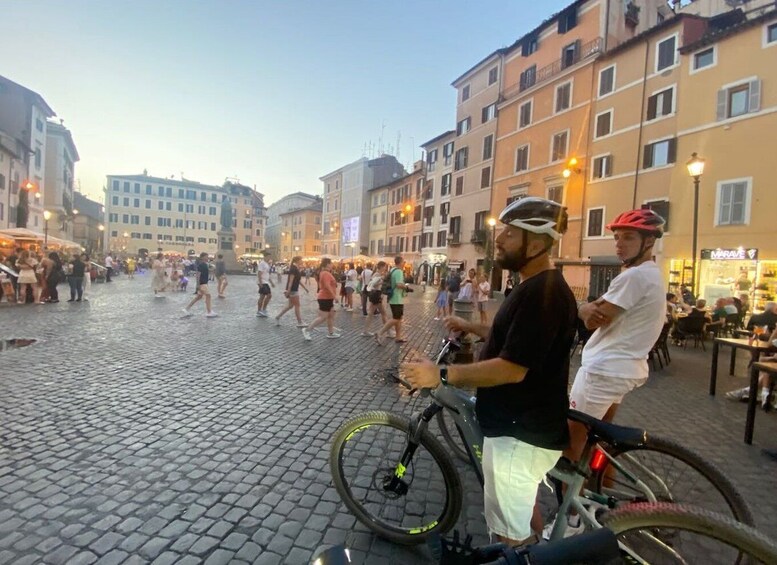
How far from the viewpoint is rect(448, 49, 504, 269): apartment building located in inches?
1455

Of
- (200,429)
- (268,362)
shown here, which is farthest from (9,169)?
(200,429)

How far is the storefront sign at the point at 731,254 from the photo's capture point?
1740cm

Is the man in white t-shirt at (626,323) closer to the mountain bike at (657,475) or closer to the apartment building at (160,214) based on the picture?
the mountain bike at (657,475)

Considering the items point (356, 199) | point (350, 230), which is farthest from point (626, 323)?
point (356, 199)

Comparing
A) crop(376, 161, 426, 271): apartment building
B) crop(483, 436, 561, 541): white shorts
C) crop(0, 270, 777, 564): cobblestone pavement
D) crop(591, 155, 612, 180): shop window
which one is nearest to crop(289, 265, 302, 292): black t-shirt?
crop(0, 270, 777, 564): cobblestone pavement

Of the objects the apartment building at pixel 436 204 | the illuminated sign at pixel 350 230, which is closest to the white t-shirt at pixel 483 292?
the apartment building at pixel 436 204

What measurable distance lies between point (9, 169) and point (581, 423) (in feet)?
161

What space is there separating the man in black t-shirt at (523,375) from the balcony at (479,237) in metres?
34.7

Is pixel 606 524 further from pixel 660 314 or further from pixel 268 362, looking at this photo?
pixel 268 362

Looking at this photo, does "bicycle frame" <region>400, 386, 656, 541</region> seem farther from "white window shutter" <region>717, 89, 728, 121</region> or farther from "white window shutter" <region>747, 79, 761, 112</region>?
"white window shutter" <region>717, 89, 728, 121</region>

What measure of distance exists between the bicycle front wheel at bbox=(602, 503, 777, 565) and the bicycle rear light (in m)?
0.71

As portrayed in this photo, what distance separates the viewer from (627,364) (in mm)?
2555

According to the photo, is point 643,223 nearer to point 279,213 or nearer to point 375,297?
point 375,297

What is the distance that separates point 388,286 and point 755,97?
18250 mm
